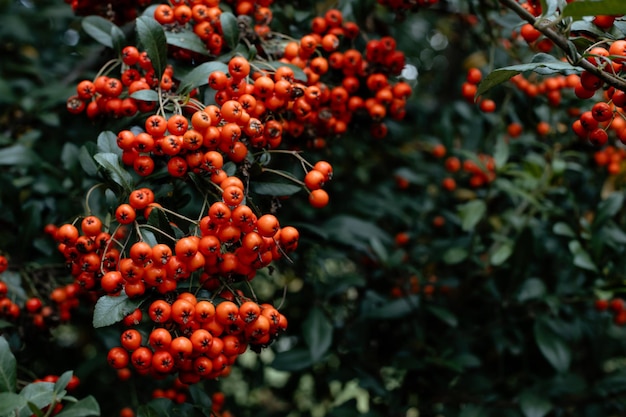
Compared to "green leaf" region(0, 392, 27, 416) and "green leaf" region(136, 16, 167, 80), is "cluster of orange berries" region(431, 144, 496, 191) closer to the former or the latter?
"green leaf" region(136, 16, 167, 80)

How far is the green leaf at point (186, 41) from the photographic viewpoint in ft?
7.55

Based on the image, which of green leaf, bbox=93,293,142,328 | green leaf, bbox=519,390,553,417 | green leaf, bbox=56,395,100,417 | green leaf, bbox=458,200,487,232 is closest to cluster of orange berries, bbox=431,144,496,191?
green leaf, bbox=458,200,487,232

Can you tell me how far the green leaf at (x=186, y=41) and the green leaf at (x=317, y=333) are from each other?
1.60 metres

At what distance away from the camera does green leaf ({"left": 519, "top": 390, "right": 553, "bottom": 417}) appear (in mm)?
3025

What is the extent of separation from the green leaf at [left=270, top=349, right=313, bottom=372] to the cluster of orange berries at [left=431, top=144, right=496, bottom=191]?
155 cm

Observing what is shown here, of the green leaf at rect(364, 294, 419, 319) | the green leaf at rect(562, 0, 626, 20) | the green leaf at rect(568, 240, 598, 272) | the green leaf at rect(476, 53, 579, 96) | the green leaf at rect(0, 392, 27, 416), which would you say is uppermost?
the green leaf at rect(562, 0, 626, 20)

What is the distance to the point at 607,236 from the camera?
124 inches

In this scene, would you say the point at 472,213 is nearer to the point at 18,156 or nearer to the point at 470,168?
the point at 470,168

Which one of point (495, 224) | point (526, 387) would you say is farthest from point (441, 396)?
point (495, 224)

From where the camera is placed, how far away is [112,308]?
73.4 inches

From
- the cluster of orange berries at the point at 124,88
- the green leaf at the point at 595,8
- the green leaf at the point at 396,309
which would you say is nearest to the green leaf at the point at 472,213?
the green leaf at the point at 396,309

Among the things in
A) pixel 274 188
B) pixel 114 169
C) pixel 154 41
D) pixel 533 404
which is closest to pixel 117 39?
pixel 154 41

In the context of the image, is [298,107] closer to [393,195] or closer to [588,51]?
[588,51]

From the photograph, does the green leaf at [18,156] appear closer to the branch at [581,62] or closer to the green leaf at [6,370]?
the green leaf at [6,370]
